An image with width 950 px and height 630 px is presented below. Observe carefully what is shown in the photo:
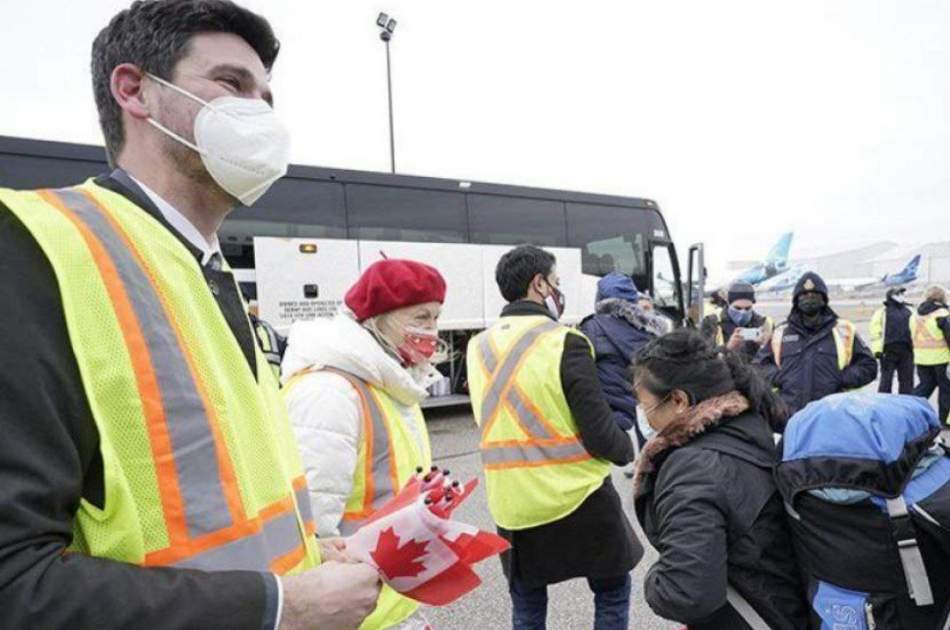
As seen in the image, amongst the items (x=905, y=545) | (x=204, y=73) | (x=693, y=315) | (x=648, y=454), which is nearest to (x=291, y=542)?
(x=204, y=73)

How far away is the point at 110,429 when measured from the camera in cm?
72

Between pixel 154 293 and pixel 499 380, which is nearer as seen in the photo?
pixel 154 293

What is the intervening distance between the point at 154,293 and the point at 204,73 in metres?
0.47

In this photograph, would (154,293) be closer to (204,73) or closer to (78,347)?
(78,347)

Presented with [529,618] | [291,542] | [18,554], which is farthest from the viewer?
[529,618]

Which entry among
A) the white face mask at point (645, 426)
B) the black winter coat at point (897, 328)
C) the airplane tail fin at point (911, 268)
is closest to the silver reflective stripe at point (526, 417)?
the white face mask at point (645, 426)

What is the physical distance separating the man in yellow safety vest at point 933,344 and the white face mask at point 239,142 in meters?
8.89

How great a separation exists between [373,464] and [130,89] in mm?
1056

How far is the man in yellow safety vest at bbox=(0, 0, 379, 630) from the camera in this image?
0.66 meters

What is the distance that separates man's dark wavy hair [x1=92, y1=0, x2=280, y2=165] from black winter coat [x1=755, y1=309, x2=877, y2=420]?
437 cm

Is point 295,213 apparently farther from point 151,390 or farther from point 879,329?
point 879,329

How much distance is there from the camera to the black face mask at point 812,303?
434cm

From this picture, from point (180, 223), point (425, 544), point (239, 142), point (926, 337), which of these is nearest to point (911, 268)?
point (926, 337)

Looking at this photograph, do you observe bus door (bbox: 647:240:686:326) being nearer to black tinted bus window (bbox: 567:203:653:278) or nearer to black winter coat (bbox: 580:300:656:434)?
black tinted bus window (bbox: 567:203:653:278)
